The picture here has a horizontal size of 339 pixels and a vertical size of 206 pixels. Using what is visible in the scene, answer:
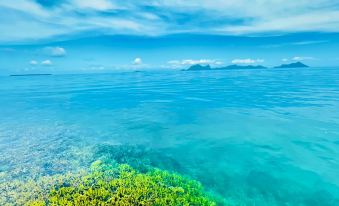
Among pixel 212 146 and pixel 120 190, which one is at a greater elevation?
pixel 120 190

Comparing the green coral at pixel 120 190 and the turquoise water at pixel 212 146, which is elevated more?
the green coral at pixel 120 190

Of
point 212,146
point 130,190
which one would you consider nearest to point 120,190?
point 130,190

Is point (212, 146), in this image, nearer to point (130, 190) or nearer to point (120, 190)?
point (130, 190)

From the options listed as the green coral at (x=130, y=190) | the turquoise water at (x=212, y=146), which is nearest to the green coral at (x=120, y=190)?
the green coral at (x=130, y=190)

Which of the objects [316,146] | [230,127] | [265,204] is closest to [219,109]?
[230,127]

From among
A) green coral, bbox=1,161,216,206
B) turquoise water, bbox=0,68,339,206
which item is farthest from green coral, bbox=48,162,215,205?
turquoise water, bbox=0,68,339,206

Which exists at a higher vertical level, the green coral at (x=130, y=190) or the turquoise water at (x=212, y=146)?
the green coral at (x=130, y=190)

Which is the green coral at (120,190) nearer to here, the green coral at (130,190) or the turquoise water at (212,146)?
the green coral at (130,190)

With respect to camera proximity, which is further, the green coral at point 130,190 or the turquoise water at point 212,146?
the turquoise water at point 212,146

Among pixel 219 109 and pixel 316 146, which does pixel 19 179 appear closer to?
pixel 316 146
